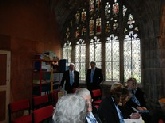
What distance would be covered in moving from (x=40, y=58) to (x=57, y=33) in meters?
1.69

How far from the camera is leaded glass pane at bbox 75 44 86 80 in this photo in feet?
22.3

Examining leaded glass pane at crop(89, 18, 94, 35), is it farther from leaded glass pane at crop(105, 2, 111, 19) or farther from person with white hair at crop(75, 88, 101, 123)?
person with white hair at crop(75, 88, 101, 123)

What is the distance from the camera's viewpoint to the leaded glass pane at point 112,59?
20.2 feet

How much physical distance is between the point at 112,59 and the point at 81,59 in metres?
1.22

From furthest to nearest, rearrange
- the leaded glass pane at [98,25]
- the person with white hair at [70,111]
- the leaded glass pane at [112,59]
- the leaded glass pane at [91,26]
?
the leaded glass pane at [91,26] < the leaded glass pane at [98,25] < the leaded glass pane at [112,59] < the person with white hair at [70,111]

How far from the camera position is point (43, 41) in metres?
6.27

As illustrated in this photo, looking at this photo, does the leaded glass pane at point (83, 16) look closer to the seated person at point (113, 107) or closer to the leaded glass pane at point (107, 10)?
the leaded glass pane at point (107, 10)

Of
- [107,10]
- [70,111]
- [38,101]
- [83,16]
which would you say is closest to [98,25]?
[107,10]

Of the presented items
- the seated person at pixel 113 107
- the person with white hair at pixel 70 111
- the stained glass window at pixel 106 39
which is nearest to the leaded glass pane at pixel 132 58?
the stained glass window at pixel 106 39

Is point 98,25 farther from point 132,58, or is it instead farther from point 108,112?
point 108,112

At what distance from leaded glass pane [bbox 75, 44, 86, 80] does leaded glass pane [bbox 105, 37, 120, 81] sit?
2.90 ft

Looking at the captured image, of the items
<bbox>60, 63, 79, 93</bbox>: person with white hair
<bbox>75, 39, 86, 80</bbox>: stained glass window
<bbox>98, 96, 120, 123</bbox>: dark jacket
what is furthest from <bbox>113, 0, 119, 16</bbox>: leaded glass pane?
<bbox>98, 96, 120, 123</bbox>: dark jacket

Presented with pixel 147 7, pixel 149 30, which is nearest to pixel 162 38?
pixel 149 30

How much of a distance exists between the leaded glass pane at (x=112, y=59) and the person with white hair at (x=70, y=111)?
16.1 ft
